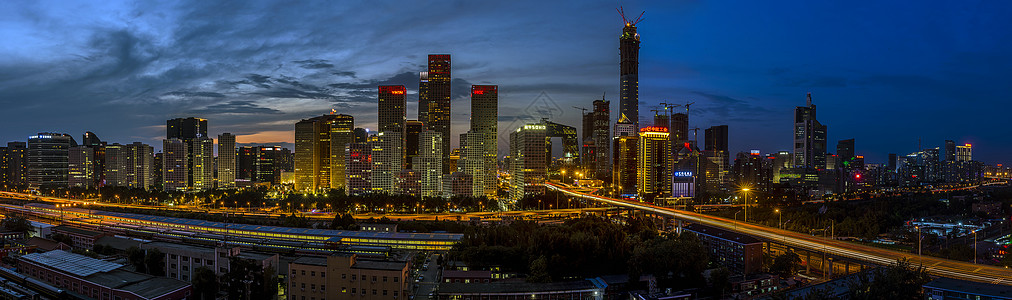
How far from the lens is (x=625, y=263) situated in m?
19.0

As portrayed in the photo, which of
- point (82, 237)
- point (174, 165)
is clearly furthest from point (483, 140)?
point (82, 237)

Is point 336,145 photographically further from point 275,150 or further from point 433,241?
point 433,241

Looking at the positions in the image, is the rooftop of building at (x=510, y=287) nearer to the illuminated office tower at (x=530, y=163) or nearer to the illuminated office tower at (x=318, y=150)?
the illuminated office tower at (x=530, y=163)

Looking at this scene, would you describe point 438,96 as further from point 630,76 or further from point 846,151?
point 846,151

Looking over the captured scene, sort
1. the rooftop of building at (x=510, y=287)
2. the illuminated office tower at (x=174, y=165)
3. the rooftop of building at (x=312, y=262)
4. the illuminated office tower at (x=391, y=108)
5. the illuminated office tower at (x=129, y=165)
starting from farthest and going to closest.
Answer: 1. the illuminated office tower at (x=391, y=108)
2. the illuminated office tower at (x=129, y=165)
3. the illuminated office tower at (x=174, y=165)
4. the rooftop of building at (x=510, y=287)
5. the rooftop of building at (x=312, y=262)

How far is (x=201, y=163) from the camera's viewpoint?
199ft

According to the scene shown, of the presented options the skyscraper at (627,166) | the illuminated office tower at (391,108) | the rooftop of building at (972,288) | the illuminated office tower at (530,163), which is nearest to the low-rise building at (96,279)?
the rooftop of building at (972,288)

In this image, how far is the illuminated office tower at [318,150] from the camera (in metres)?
64.1

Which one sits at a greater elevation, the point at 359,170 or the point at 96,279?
the point at 359,170

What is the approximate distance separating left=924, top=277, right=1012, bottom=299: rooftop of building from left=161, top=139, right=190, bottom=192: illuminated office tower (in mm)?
63885

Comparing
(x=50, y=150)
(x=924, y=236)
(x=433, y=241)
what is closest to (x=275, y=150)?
(x=50, y=150)

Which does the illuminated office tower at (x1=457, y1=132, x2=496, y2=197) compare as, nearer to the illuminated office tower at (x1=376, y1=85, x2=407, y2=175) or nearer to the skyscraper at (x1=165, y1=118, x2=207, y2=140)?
the illuminated office tower at (x1=376, y1=85, x2=407, y2=175)

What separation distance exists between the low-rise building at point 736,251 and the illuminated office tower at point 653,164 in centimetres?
3813

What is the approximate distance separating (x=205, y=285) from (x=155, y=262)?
3759mm
